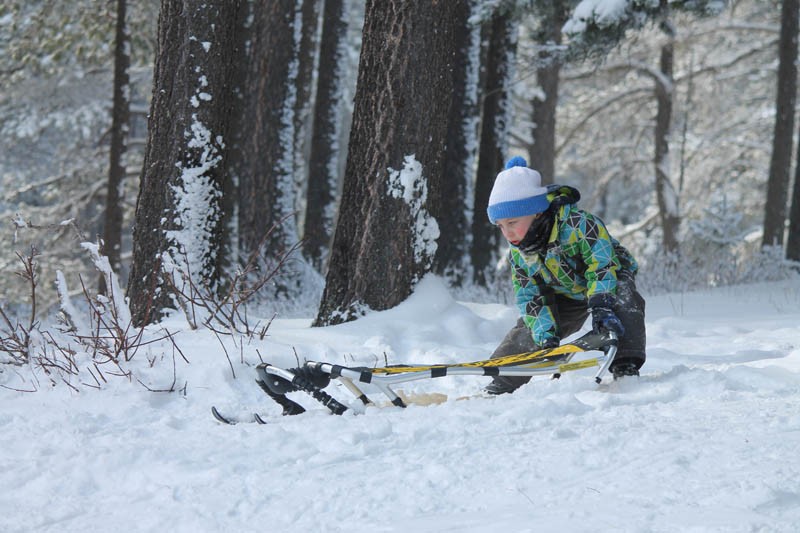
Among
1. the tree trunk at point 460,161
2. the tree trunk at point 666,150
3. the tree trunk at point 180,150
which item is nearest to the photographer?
the tree trunk at point 180,150

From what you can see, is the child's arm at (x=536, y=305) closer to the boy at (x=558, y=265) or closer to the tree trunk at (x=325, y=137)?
the boy at (x=558, y=265)

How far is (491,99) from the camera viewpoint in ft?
37.4

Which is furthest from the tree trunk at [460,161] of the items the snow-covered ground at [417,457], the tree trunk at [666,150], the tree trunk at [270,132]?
the tree trunk at [666,150]

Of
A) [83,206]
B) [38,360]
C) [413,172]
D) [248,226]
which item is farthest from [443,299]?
[83,206]

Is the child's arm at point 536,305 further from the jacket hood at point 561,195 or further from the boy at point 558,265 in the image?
the jacket hood at point 561,195

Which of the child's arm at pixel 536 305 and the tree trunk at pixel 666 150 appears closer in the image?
the child's arm at pixel 536 305

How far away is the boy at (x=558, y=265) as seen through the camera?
4176 mm

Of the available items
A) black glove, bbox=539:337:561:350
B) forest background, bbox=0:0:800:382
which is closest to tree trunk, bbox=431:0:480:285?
forest background, bbox=0:0:800:382

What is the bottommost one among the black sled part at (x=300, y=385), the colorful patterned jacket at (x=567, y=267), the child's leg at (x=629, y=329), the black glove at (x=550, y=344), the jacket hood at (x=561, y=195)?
the black sled part at (x=300, y=385)

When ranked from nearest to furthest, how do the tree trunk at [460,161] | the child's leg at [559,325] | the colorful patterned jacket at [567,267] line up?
the colorful patterned jacket at [567,267] → the child's leg at [559,325] → the tree trunk at [460,161]

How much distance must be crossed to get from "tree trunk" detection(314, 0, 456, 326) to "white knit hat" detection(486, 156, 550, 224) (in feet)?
5.97

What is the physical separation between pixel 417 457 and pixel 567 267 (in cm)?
176

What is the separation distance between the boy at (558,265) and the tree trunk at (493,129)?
21.9 feet

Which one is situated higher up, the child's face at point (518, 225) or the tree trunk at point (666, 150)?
the tree trunk at point (666, 150)
